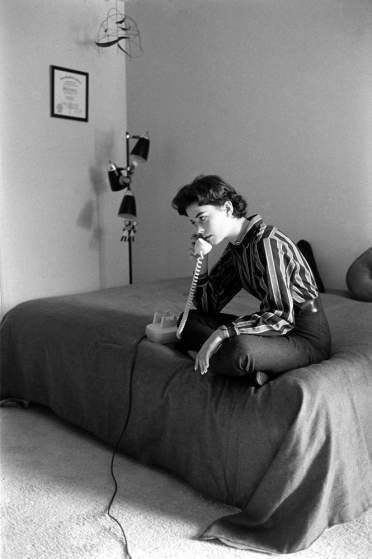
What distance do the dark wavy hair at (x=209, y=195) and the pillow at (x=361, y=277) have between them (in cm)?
114

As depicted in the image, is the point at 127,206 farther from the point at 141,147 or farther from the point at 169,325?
the point at 169,325

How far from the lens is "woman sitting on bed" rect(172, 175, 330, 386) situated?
1.72m

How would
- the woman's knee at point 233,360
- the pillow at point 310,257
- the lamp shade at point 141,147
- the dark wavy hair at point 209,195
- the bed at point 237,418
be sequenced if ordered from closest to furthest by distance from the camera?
the bed at point 237,418 → the woman's knee at point 233,360 → the dark wavy hair at point 209,195 → the pillow at point 310,257 → the lamp shade at point 141,147

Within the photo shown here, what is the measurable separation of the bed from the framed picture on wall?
122 cm

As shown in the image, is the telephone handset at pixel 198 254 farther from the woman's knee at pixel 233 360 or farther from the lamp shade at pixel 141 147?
the lamp shade at pixel 141 147

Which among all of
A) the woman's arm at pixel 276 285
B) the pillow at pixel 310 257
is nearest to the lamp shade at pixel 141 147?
the pillow at pixel 310 257

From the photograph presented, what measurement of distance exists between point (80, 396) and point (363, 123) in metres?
1.98

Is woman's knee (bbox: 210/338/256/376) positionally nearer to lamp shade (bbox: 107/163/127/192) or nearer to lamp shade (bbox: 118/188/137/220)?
lamp shade (bbox: 118/188/137/220)

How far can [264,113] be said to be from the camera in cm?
333

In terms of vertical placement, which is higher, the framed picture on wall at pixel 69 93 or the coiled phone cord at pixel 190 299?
the framed picture on wall at pixel 69 93

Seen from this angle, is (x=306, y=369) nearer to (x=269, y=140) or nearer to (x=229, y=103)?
(x=269, y=140)

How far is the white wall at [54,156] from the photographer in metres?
2.89

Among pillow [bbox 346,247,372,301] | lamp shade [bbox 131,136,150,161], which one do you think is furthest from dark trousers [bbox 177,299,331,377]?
lamp shade [bbox 131,136,150,161]

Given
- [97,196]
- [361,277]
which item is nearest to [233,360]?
[361,277]
